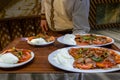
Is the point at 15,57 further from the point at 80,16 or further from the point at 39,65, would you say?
the point at 80,16

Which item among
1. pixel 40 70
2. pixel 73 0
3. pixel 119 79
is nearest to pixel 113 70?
pixel 119 79

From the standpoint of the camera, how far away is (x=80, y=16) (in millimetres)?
1625

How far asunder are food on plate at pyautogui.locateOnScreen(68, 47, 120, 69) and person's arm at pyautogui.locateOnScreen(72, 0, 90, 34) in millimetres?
493

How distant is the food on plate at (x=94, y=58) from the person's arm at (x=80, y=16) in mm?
493

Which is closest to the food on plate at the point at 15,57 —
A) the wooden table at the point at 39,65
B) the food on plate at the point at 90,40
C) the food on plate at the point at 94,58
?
the wooden table at the point at 39,65

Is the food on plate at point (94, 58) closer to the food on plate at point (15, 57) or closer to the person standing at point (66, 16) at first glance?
the food on plate at point (15, 57)

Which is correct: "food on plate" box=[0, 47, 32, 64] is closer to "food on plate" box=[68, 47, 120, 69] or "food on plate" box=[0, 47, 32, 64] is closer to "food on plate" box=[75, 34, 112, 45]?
"food on plate" box=[68, 47, 120, 69]

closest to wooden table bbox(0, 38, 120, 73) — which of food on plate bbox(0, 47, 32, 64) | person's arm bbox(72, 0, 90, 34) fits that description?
food on plate bbox(0, 47, 32, 64)

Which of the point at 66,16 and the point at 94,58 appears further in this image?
the point at 66,16

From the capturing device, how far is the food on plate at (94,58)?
95 cm

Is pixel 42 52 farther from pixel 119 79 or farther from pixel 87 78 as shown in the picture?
pixel 119 79

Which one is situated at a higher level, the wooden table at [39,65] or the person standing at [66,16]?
the person standing at [66,16]

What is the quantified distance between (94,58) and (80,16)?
670 mm

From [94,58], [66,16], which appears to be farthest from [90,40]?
[66,16]
